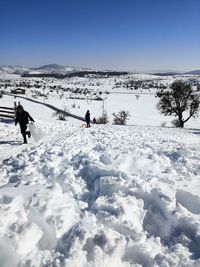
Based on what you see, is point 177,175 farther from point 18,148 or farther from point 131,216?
point 18,148

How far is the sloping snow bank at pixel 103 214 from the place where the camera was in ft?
17.6

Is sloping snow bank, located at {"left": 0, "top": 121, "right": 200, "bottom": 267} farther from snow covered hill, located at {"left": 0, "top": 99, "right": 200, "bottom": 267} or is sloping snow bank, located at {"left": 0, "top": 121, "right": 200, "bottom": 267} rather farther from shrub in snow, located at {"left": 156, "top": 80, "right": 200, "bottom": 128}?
shrub in snow, located at {"left": 156, "top": 80, "right": 200, "bottom": 128}

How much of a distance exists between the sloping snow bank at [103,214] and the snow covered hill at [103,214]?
2cm

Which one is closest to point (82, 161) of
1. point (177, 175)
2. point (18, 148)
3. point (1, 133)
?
point (177, 175)

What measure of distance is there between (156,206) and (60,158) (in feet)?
16.5

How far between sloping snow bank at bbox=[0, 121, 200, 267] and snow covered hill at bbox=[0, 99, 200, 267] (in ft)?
0.05

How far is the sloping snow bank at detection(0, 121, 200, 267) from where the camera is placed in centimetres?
537

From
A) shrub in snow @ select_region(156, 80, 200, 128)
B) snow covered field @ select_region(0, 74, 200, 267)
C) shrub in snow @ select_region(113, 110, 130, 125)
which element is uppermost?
snow covered field @ select_region(0, 74, 200, 267)

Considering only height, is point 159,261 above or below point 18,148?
above

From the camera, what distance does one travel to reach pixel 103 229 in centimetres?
593

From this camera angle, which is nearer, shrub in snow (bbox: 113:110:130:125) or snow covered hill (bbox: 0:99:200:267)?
snow covered hill (bbox: 0:99:200:267)

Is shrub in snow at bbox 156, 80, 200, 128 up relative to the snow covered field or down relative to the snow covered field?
down

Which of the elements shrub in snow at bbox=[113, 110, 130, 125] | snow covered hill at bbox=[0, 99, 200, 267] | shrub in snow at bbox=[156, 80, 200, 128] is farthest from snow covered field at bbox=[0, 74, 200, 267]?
shrub in snow at bbox=[113, 110, 130, 125]

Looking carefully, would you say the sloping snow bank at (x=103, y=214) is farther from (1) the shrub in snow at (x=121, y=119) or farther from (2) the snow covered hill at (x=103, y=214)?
(1) the shrub in snow at (x=121, y=119)
